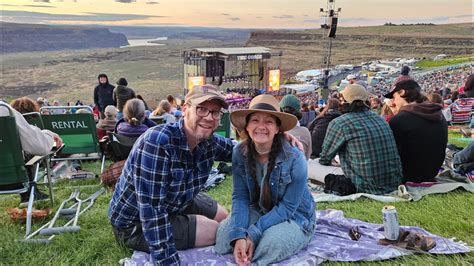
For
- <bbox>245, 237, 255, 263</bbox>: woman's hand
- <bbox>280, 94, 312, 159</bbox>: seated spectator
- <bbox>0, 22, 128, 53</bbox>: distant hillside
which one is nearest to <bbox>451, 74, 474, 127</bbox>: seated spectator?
<bbox>280, 94, 312, 159</bbox>: seated spectator

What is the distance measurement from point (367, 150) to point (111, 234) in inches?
89.6

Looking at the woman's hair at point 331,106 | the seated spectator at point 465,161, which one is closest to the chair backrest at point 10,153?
the woman's hair at point 331,106

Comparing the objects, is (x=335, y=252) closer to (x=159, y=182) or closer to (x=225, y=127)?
(x=159, y=182)

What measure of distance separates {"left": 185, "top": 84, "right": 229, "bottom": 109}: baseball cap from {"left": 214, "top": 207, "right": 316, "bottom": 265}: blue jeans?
0.81 meters

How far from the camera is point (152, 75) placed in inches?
3420

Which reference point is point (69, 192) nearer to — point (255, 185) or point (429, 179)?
point (255, 185)

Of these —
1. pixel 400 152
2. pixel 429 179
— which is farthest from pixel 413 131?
pixel 429 179

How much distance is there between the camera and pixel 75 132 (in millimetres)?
5328

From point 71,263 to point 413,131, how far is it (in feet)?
10.2

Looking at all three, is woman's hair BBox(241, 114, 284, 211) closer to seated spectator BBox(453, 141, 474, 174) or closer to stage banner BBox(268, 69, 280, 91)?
seated spectator BBox(453, 141, 474, 174)

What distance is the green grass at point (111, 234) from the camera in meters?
2.57

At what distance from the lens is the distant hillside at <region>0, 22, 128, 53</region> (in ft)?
395

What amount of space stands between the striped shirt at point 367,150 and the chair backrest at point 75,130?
310 cm

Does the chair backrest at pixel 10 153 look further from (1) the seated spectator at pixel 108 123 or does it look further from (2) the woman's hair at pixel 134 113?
(1) the seated spectator at pixel 108 123
